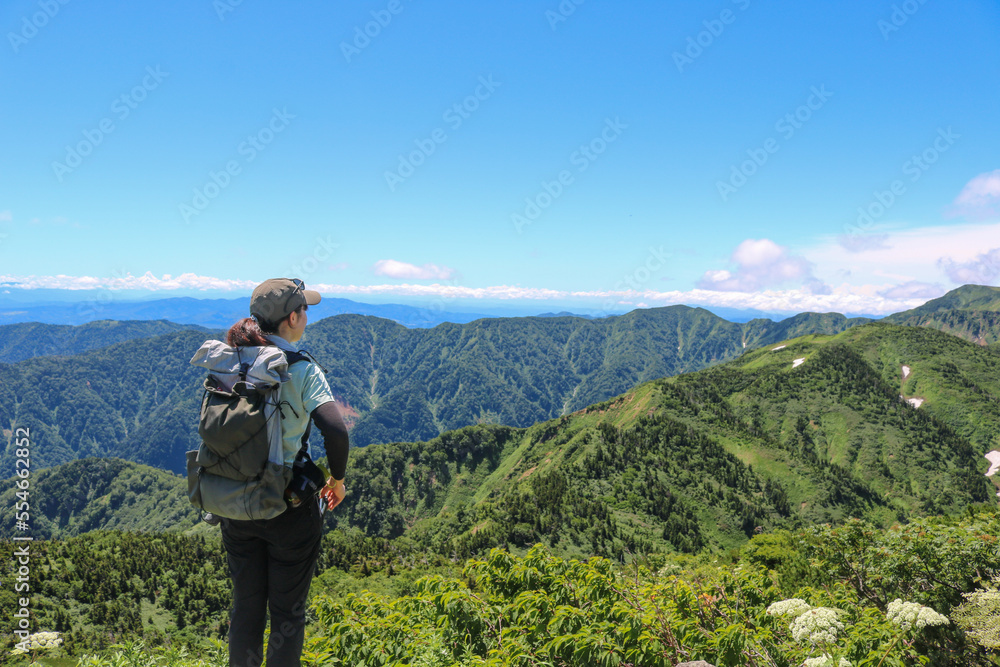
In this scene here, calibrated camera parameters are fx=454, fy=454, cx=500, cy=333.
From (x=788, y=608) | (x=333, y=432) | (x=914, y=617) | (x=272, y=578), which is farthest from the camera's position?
(x=788, y=608)

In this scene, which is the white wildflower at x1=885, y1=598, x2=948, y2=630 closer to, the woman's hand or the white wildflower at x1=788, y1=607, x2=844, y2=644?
the white wildflower at x1=788, y1=607, x2=844, y2=644

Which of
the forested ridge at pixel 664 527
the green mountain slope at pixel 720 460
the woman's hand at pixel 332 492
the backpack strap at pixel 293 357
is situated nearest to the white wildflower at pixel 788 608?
the forested ridge at pixel 664 527

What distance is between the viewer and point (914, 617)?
643 cm

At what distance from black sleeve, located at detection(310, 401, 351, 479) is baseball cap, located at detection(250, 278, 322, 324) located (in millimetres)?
1004

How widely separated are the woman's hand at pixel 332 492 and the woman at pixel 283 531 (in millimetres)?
19

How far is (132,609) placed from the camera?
58.8 meters

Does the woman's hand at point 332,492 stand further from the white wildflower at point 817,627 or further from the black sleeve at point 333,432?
the white wildflower at point 817,627

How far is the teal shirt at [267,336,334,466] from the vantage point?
13.1 feet

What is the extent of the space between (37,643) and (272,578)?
6105mm

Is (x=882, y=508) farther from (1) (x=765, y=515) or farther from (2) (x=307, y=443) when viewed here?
(2) (x=307, y=443)

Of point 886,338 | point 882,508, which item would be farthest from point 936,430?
point 886,338

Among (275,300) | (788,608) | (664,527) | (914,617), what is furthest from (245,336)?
(664,527)

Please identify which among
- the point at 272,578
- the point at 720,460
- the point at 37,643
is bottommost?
the point at 720,460

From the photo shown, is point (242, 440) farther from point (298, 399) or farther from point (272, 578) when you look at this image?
point (272, 578)
